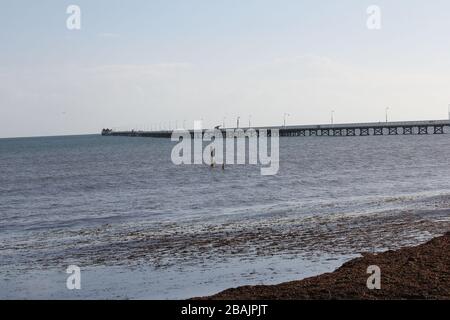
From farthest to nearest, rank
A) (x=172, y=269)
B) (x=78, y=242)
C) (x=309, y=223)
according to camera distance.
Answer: (x=309, y=223), (x=78, y=242), (x=172, y=269)

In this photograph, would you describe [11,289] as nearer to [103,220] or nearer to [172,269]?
[172,269]

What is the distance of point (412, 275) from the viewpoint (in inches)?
557

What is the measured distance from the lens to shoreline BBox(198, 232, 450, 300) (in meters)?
12.8

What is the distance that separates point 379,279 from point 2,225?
21.1 metres

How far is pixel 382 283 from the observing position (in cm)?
1359

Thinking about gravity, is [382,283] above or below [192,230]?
above

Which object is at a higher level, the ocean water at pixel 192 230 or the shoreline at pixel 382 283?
the shoreline at pixel 382 283

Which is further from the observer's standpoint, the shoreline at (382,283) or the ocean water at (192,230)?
the ocean water at (192,230)

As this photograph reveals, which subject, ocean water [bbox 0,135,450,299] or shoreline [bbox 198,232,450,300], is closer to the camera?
shoreline [bbox 198,232,450,300]

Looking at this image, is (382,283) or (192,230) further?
(192,230)

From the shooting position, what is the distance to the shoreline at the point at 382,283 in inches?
503

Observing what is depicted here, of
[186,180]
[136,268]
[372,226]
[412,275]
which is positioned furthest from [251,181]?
[412,275]

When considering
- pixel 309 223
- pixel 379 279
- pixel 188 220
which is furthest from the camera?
pixel 188 220

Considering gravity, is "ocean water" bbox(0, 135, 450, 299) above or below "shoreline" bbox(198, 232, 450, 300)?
below
